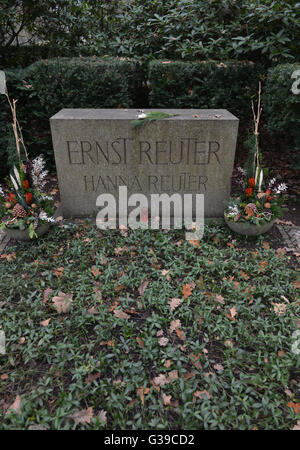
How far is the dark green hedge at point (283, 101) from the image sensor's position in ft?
13.3

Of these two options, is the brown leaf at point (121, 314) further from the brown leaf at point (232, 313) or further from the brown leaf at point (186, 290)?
the brown leaf at point (232, 313)

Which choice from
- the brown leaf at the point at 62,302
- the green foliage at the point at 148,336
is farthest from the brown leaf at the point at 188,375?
the brown leaf at the point at 62,302

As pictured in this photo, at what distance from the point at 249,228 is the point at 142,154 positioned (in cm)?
150

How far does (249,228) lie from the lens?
11.8ft

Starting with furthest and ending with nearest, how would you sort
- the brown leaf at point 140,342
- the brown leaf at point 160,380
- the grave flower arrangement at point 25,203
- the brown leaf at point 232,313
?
the grave flower arrangement at point 25,203 → the brown leaf at point 232,313 → the brown leaf at point 140,342 → the brown leaf at point 160,380

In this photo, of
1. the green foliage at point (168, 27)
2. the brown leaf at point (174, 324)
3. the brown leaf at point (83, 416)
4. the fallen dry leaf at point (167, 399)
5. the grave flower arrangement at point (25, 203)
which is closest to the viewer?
the brown leaf at point (83, 416)

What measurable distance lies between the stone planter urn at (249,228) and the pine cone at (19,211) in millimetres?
2331

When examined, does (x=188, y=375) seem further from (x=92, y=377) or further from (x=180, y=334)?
(x=92, y=377)

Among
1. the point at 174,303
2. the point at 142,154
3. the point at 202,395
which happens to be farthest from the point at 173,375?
the point at 142,154

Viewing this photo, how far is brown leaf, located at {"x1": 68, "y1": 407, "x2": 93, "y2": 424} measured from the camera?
1939 mm

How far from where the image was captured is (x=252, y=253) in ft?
11.2

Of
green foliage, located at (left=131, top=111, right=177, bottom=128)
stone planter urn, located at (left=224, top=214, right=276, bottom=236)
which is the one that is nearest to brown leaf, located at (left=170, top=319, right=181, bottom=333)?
stone planter urn, located at (left=224, top=214, right=276, bottom=236)

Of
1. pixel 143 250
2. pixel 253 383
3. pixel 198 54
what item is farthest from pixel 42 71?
pixel 253 383

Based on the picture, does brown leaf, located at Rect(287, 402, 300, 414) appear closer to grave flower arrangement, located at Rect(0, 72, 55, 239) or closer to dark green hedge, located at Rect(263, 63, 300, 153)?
grave flower arrangement, located at Rect(0, 72, 55, 239)
